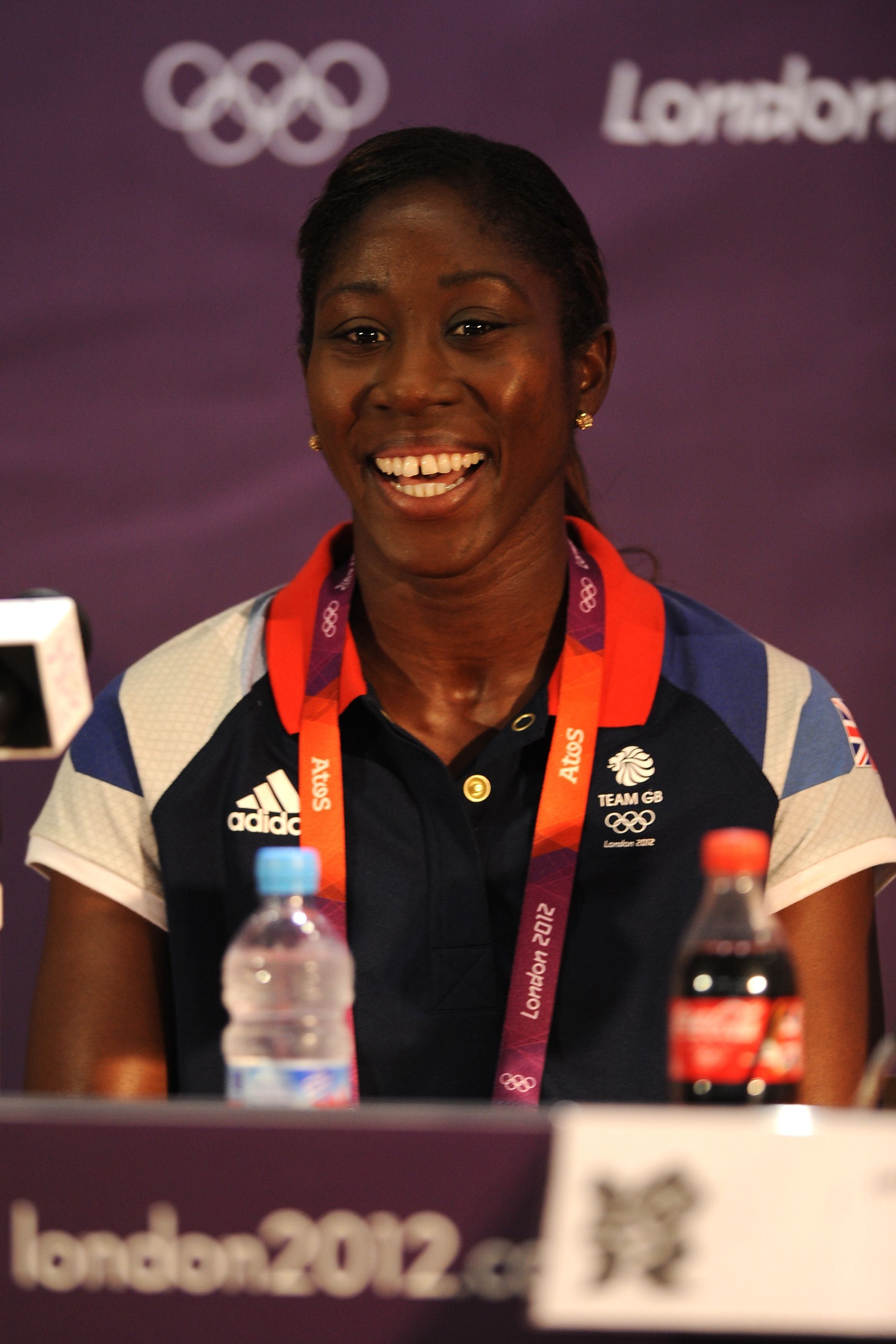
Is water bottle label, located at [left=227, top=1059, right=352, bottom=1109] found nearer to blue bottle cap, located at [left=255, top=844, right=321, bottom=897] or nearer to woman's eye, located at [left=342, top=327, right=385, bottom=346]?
blue bottle cap, located at [left=255, top=844, right=321, bottom=897]

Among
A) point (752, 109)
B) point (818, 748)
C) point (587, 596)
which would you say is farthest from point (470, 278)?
point (752, 109)

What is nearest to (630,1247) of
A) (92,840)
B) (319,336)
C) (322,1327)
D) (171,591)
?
(322,1327)

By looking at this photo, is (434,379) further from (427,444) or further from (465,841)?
(465,841)

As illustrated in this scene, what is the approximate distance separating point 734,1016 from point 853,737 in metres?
0.88

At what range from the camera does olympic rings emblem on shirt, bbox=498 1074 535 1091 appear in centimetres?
157

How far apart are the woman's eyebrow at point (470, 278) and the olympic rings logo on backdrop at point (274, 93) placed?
637 mm

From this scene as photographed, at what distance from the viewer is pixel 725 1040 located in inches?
37.8

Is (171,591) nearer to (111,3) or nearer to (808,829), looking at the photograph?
(111,3)

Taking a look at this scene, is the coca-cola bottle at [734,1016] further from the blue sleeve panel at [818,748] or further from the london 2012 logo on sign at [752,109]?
the london 2012 logo on sign at [752,109]

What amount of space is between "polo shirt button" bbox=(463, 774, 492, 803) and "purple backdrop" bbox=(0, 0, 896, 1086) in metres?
0.71

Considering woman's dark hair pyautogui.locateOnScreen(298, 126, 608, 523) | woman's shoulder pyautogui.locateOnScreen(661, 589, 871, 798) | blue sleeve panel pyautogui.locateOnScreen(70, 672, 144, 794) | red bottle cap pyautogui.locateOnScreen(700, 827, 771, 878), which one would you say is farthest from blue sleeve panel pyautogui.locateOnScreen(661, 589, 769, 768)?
red bottle cap pyautogui.locateOnScreen(700, 827, 771, 878)

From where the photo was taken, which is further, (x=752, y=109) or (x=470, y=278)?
(x=752, y=109)

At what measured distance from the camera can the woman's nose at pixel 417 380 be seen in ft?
5.59

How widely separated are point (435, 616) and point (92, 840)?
1.47ft
